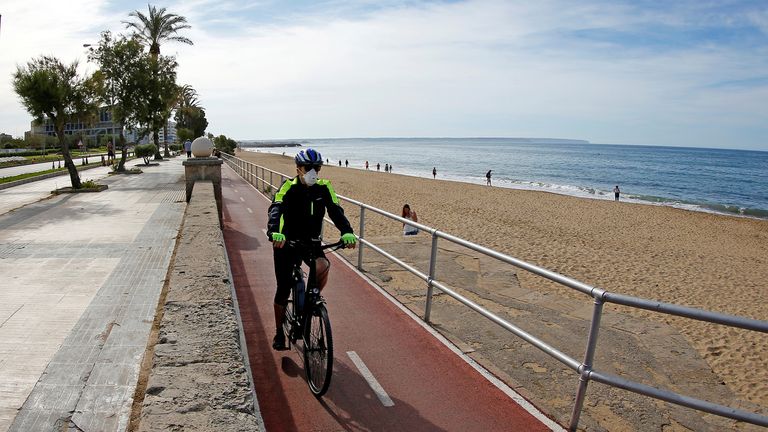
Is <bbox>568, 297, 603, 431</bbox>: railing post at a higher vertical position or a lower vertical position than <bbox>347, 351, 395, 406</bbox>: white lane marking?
higher

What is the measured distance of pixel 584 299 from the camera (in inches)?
350

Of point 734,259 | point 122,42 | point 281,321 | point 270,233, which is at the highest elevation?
point 122,42

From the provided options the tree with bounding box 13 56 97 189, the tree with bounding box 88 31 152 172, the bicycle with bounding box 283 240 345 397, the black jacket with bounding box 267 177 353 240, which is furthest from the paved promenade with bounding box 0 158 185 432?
the tree with bounding box 88 31 152 172

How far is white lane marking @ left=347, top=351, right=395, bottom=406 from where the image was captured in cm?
400

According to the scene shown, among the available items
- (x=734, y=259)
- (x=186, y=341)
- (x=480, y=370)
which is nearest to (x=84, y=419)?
(x=186, y=341)

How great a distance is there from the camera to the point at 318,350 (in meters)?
3.96

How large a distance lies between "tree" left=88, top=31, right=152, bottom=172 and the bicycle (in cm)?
2732

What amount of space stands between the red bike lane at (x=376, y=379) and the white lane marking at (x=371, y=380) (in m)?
0.02

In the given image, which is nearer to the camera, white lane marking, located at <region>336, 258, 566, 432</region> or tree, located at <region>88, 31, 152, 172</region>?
white lane marking, located at <region>336, 258, 566, 432</region>

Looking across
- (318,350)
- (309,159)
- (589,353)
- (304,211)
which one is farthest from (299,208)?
(589,353)

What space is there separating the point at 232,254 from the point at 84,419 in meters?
5.50

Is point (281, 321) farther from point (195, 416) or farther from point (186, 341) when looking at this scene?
point (195, 416)

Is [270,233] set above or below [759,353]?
above

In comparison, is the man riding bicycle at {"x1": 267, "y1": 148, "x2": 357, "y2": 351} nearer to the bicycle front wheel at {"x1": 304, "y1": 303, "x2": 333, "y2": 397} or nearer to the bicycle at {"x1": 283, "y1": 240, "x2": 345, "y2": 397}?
the bicycle at {"x1": 283, "y1": 240, "x2": 345, "y2": 397}
